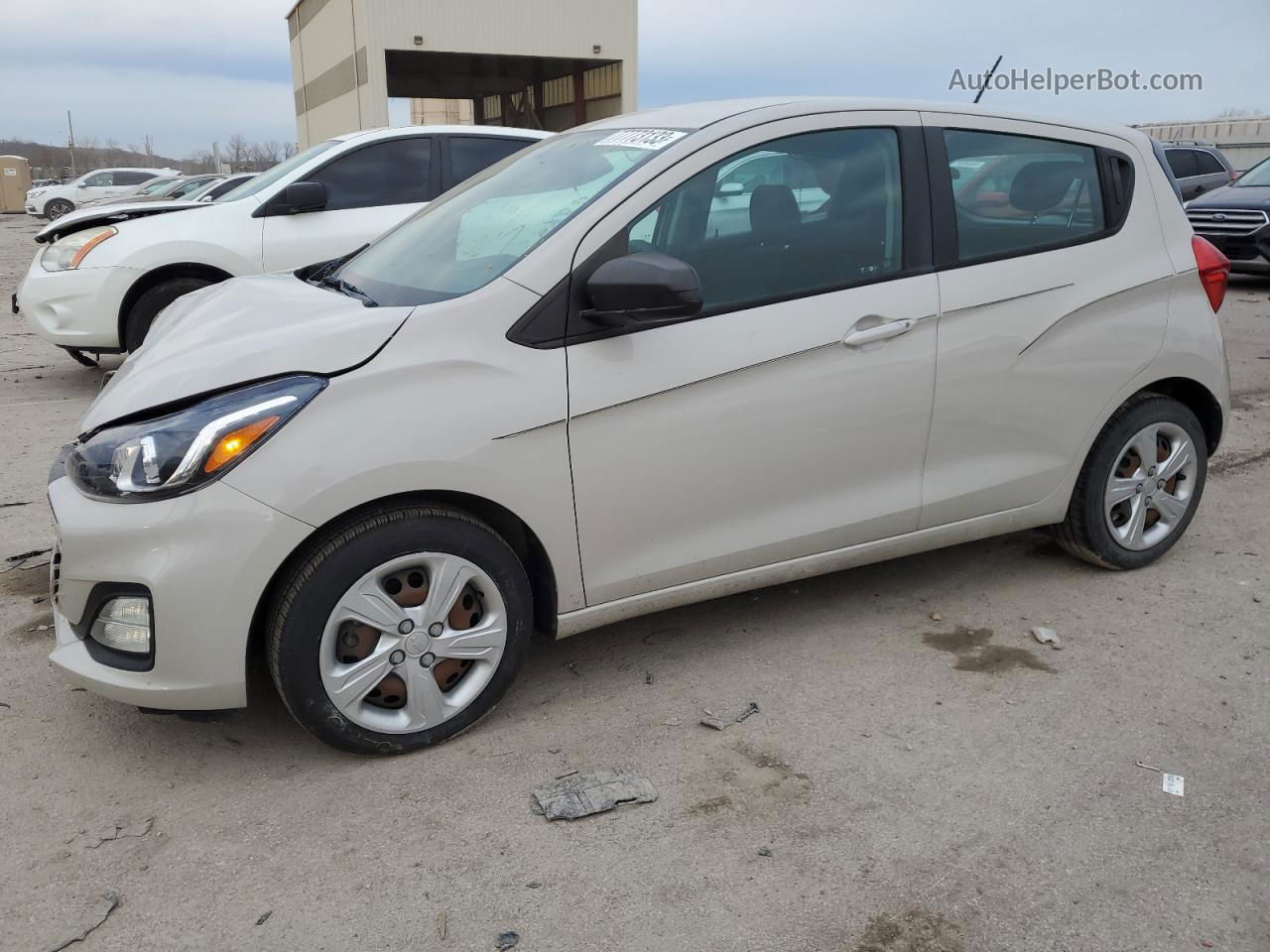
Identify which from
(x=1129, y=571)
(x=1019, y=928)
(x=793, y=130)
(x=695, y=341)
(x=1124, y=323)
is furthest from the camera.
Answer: (x=1129, y=571)

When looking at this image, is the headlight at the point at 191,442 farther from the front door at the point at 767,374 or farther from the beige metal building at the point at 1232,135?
the beige metal building at the point at 1232,135

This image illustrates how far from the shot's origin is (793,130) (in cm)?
345

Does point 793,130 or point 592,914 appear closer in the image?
point 592,914

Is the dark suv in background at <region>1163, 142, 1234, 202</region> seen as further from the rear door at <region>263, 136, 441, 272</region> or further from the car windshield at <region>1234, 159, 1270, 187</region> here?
the rear door at <region>263, 136, 441, 272</region>

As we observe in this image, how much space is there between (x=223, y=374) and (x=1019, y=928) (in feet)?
7.78

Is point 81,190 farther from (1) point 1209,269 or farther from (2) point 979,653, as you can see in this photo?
(2) point 979,653

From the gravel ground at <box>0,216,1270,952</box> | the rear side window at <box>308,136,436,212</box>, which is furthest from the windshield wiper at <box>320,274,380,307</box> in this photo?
the rear side window at <box>308,136,436,212</box>

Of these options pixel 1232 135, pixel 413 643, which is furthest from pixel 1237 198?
pixel 1232 135

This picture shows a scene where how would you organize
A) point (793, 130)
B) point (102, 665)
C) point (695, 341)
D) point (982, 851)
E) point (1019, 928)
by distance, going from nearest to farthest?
point (1019, 928), point (982, 851), point (102, 665), point (695, 341), point (793, 130)

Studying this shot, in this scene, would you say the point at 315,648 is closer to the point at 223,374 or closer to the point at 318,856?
the point at 318,856

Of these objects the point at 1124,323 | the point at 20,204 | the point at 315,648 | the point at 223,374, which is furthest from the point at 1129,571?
the point at 20,204

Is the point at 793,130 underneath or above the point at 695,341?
above

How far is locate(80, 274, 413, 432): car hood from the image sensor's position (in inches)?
113

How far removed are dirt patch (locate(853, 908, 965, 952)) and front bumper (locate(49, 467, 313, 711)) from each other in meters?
1.65
